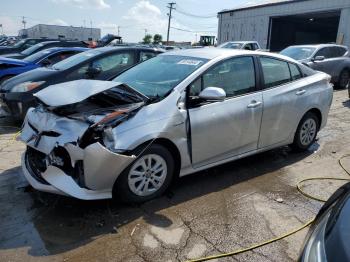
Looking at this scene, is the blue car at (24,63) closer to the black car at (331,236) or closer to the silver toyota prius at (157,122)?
the silver toyota prius at (157,122)

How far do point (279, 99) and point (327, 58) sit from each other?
29.0 ft

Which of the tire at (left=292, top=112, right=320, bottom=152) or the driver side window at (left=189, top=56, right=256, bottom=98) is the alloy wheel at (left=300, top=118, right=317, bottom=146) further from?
the driver side window at (left=189, top=56, right=256, bottom=98)

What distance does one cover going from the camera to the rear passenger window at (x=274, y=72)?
196 inches

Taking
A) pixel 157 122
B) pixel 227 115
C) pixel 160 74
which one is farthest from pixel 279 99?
pixel 157 122

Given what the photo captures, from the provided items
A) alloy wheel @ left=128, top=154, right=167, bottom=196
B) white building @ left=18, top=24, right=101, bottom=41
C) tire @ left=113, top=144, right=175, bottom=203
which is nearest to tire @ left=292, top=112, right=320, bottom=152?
tire @ left=113, top=144, right=175, bottom=203

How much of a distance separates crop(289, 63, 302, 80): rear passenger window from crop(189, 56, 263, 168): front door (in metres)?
0.85

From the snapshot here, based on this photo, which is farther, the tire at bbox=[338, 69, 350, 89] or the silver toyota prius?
the tire at bbox=[338, 69, 350, 89]

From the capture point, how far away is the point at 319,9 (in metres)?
29.9

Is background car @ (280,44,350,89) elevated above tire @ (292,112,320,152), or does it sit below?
above

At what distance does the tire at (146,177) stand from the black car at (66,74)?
133 inches

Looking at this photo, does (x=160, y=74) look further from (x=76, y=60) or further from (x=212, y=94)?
(x=76, y=60)

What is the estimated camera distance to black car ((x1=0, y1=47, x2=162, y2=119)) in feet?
22.6

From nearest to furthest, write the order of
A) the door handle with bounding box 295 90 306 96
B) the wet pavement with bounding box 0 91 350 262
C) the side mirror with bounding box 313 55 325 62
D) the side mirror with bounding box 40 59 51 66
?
the wet pavement with bounding box 0 91 350 262, the door handle with bounding box 295 90 306 96, the side mirror with bounding box 40 59 51 66, the side mirror with bounding box 313 55 325 62

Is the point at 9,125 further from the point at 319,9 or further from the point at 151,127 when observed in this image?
the point at 319,9
